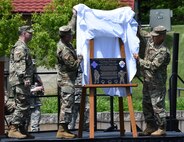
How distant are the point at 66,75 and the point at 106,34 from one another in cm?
92

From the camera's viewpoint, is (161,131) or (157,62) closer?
(157,62)

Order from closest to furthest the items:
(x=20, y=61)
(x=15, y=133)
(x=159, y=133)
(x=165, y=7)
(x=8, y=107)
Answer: (x=20, y=61), (x=15, y=133), (x=159, y=133), (x=8, y=107), (x=165, y=7)

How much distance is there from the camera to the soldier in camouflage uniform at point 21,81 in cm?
1516

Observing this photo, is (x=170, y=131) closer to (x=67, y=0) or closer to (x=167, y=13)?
(x=67, y=0)

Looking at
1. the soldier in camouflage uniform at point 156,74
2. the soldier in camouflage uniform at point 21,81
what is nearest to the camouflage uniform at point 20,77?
the soldier in camouflage uniform at point 21,81

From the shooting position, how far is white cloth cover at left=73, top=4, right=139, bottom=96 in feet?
50.3

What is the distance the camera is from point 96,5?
1223 inches

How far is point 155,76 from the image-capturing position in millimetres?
15531

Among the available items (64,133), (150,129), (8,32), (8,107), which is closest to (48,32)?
(8,32)

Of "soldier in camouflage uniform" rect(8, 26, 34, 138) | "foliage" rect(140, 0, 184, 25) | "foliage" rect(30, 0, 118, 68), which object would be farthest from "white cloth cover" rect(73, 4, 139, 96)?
"foliage" rect(140, 0, 184, 25)

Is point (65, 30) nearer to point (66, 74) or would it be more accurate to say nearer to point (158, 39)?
point (66, 74)

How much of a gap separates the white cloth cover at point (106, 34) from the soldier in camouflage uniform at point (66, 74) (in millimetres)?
171

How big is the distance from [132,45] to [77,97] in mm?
2060

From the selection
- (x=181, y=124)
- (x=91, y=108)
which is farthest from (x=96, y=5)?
(x=91, y=108)
